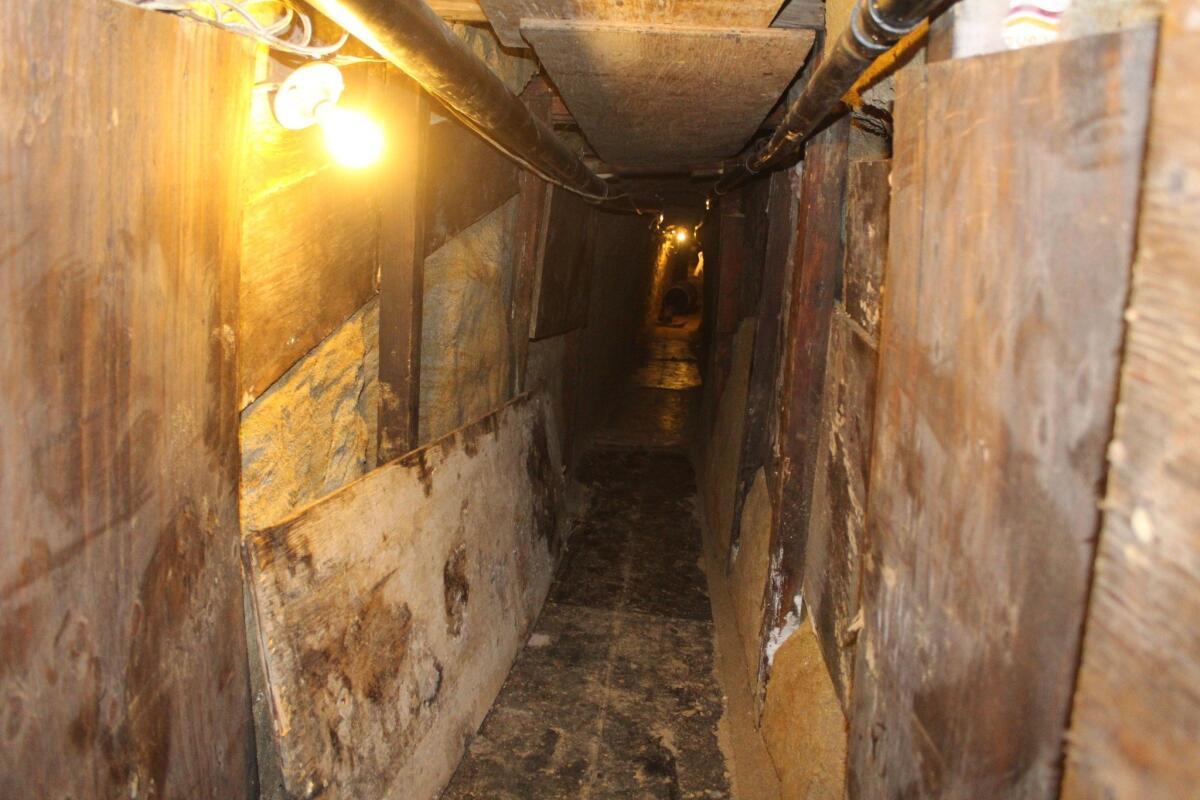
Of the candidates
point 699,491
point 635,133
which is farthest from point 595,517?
point 635,133

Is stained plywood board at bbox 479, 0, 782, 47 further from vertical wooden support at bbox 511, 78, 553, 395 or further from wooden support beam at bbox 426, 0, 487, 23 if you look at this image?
vertical wooden support at bbox 511, 78, 553, 395

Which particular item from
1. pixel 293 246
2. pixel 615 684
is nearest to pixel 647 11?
pixel 293 246

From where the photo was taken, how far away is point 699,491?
798cm

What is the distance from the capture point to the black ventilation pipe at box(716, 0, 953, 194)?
148 centimetres

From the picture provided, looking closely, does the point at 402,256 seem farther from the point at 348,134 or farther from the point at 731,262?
the point at 731,262

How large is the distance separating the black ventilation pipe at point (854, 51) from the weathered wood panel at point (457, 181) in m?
1.51

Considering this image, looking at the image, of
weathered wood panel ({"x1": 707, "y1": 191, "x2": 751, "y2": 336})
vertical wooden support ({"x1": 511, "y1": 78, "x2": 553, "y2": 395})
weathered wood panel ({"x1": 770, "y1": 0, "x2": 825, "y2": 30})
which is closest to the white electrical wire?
weathered wood panel ({"x1": 770, "y1": 0, "x2": 825, "y2": 30})

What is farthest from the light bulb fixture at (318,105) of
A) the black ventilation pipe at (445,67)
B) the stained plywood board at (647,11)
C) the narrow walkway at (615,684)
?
the narrow walkway at (615,684)

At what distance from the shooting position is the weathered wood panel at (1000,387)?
0.98 metres

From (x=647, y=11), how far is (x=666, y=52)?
39cm

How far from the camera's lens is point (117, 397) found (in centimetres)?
150

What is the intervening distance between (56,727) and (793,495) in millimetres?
2789

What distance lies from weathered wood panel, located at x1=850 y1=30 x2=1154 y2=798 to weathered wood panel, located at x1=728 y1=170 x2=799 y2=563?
3.20 meters

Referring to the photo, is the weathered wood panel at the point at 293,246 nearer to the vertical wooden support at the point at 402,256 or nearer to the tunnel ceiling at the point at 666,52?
the vertical wooden support at the point at 402,256
